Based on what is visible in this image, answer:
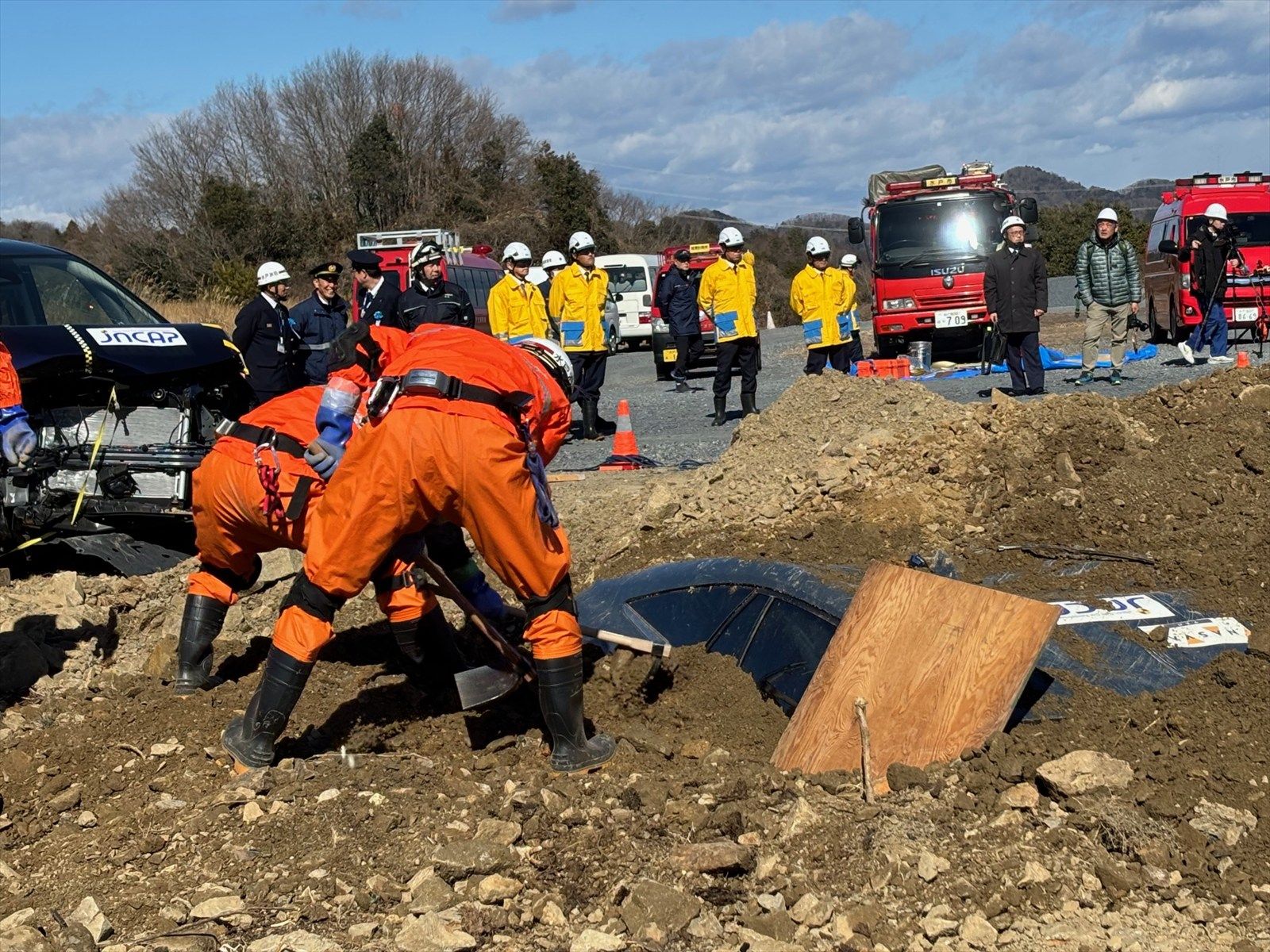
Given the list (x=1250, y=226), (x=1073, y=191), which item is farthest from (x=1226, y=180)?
(x=1073, y=191)

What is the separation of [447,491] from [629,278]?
88.7 ft

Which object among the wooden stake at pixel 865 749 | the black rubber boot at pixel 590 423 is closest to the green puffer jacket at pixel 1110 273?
the black rubber boot at pixel 590 423

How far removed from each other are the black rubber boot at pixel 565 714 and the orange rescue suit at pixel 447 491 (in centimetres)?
5

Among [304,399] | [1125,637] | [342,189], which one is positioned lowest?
[1125,637]

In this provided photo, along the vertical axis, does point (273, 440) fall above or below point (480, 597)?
above

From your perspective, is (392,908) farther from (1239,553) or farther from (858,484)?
(858,484)

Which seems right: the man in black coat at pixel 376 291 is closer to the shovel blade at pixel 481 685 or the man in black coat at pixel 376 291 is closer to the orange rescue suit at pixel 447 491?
the shovel blade at pixel 481 685

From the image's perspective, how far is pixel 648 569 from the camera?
612 cm

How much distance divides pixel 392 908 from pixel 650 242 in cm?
5617

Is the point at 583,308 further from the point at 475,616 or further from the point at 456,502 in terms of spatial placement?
the point at 456,502

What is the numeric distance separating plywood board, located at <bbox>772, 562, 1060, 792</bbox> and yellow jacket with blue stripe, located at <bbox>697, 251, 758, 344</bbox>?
9.49 meters

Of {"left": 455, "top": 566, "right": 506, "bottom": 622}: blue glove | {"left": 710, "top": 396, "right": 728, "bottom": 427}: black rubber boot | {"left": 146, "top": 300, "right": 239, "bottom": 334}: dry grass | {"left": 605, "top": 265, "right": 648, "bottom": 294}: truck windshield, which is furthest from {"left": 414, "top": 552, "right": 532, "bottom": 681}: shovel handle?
{"left": 605, "top": 265, "right": 648, "bottom": 294}: truck windshield

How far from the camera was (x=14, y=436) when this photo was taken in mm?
6492

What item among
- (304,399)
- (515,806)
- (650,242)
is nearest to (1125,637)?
(515,806)
